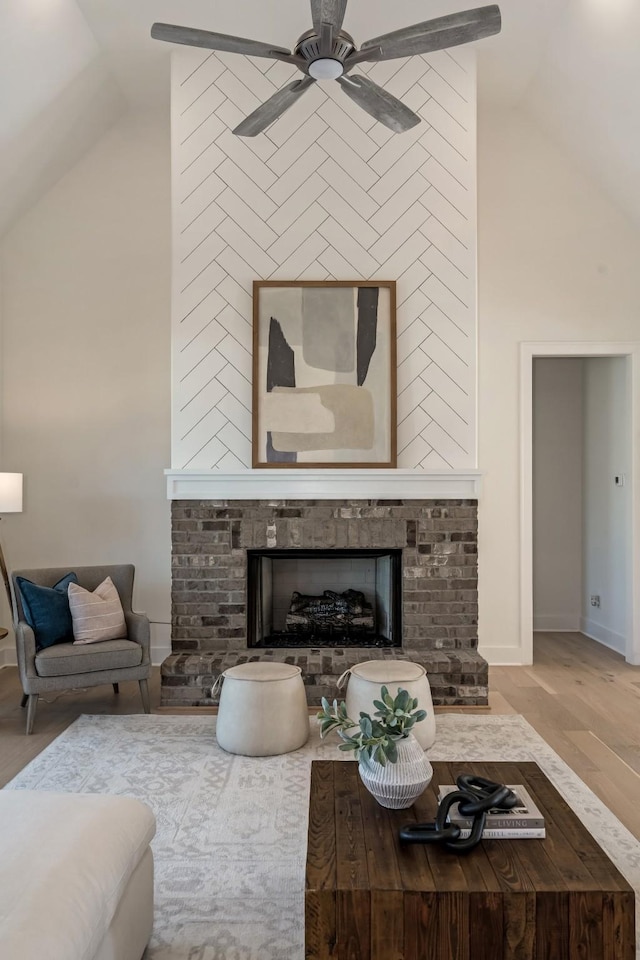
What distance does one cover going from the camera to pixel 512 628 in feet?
16.8

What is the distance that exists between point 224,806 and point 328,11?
2787 millimetres

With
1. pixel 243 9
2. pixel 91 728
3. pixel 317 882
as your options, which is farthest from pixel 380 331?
pixel 317 882

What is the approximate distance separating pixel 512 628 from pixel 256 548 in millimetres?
1943

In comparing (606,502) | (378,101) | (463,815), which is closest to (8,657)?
(463,815)

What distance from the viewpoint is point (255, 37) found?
430 cm

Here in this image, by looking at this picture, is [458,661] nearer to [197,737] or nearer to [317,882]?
[197,737]

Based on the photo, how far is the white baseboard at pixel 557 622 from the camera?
6234 millimetres

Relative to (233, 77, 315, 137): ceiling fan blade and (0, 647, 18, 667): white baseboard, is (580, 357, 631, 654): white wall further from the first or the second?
(0, 647, 18, 667): white baseboard

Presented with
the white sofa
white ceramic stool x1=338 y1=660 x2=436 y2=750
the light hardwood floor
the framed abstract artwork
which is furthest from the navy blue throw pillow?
the white sofa

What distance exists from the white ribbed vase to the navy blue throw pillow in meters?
2.36

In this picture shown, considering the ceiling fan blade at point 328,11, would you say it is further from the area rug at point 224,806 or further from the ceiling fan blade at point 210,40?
the area rug at point 224,806

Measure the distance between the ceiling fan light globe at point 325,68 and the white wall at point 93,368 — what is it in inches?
107

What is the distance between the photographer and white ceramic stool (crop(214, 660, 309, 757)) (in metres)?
3.35

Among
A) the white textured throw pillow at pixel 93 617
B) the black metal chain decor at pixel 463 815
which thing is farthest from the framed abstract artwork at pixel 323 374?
the black metal chain decor at pixel 463 815
